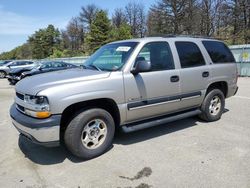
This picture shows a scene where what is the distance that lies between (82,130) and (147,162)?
3.78ft

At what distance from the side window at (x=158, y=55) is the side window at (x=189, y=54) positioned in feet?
1.01

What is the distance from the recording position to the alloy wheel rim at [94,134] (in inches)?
170

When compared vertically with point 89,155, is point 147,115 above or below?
above

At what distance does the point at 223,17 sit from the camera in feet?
145

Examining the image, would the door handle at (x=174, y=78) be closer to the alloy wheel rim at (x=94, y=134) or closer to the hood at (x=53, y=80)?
the hood at (x=53, y=80)

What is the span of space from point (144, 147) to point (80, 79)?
5.68ft

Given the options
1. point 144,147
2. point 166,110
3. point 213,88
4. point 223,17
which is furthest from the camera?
point 223,17

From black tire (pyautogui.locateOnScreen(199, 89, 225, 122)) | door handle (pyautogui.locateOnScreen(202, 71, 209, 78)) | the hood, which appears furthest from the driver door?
black tire (pyautogui.locateOnScreen(199, 89, 225, 122))

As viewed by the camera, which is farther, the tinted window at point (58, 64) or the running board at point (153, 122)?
the tinted window at point (58, 64)

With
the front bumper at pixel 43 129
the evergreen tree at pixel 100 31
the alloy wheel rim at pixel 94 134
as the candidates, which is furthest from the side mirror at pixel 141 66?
the evergreen tree at pixel 100 31

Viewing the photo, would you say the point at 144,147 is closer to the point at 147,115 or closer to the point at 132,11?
the point at 147,115

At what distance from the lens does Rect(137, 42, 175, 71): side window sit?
4938 millimetres

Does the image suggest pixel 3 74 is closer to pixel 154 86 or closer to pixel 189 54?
pixel 189 54

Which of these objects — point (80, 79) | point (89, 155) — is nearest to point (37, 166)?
point (89, 155)
